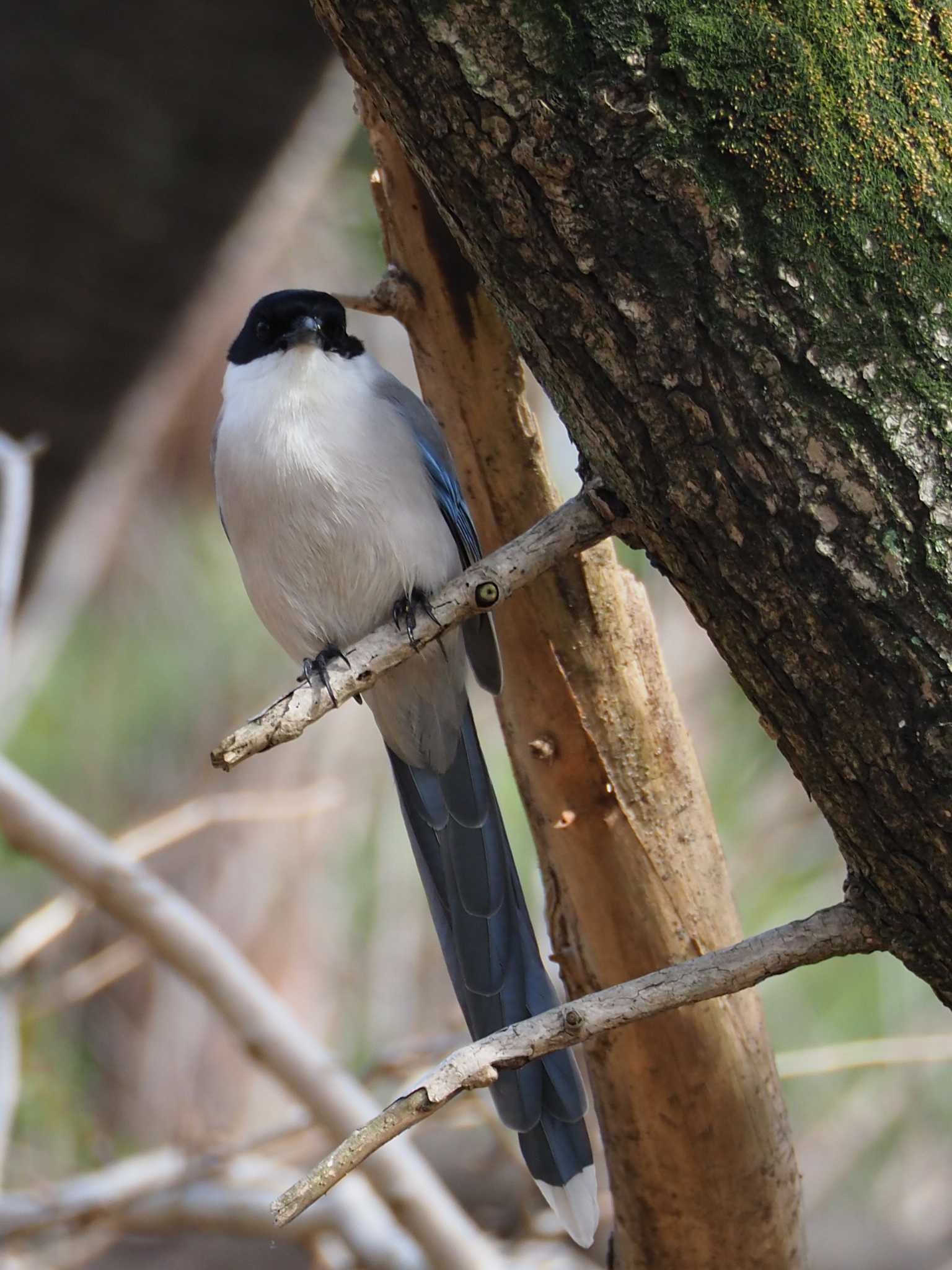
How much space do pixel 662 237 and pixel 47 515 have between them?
12.9 feet

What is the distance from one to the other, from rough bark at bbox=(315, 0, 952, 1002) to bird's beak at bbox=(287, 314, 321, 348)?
1.29 m

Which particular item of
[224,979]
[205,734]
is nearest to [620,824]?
[224,979]

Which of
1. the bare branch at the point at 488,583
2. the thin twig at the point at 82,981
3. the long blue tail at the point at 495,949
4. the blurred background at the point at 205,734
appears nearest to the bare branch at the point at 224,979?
the blurred background at the point at 205,734

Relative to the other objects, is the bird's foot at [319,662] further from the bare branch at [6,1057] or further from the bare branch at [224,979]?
the bare branch at [6,1057]

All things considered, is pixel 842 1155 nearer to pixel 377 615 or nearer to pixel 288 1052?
pixel 288 1052

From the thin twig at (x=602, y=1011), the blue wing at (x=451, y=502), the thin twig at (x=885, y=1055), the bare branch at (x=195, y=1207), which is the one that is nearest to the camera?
the thin twig at (x=602, y=1011)

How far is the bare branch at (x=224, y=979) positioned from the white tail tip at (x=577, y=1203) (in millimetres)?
722

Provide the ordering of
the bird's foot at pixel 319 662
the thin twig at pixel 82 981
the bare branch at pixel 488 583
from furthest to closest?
the thin twig at pixel 82 981
the bird's foot at pixel 319 662
the bare branch at pixel 488 583

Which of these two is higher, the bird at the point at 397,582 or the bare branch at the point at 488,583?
the bird at the point at 397,582

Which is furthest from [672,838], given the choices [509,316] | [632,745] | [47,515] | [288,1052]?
[47,515]

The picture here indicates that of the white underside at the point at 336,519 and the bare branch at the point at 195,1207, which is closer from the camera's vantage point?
the white underside at the point at 336,519

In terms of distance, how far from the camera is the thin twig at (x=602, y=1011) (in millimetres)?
1387

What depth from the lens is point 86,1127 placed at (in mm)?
4988

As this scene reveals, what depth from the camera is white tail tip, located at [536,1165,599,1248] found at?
2.26 m
